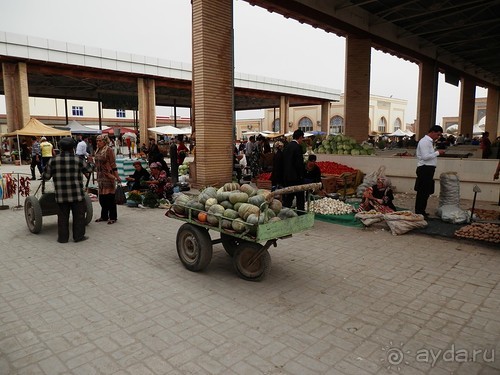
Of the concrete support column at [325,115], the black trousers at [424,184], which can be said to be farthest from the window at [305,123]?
the black trousers at [424,184]

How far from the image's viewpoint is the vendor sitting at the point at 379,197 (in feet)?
26.5

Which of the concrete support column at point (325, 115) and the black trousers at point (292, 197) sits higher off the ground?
the concrete support column at point (325, 115)

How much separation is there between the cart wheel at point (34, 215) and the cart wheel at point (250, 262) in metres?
4.47

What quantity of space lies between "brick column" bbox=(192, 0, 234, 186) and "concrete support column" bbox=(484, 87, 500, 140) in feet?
89.1

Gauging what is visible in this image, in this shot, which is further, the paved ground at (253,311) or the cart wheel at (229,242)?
the cart wheel at (229,242)

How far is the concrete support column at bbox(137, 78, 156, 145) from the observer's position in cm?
2600

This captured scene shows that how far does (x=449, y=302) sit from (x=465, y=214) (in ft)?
13.5

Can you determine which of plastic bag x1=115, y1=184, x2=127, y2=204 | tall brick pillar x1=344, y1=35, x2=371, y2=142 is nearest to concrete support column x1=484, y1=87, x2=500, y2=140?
tall brick pillar x1=344, y1=35, x2=371, y2=142

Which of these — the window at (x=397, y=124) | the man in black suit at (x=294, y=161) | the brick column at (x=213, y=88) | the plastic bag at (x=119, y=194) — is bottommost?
the plastic bag at (x=119, y=194)

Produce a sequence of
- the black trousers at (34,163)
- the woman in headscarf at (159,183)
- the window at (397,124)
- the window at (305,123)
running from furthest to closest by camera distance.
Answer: the window at (397,124), the window at (305,123), the black trousers at (34,163), the woman in headscarf at (159,183)

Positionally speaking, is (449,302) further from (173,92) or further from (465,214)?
(173,92)

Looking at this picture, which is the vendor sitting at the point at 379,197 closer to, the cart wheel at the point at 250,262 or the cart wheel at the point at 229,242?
the cart wheel at the point at 229,242

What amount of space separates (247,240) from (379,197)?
16.1ft

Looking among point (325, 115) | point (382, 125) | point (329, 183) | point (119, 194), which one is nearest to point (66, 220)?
point (119, 194)
